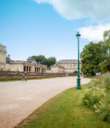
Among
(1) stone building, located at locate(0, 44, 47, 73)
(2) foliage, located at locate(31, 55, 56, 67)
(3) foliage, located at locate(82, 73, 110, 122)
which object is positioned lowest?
(3) foliage, located at locate(82, 73, 110, 122)

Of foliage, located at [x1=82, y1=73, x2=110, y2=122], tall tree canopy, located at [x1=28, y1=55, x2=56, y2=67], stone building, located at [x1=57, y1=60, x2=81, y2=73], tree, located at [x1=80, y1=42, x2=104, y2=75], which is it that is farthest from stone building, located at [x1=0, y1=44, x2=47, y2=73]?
foliage, located at [x1=82, y1=73, x2=110, y2=122]

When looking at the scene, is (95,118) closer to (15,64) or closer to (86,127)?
(86,127)

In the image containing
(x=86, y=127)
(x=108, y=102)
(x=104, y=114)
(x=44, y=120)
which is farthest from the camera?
(x=108, y=102)

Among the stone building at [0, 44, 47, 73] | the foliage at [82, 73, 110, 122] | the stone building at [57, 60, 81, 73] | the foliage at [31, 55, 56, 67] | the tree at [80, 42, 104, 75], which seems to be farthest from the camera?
the stone building at [57, 60, 81, 73]

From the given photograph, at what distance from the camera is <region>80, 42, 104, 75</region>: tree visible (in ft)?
139

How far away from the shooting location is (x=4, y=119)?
4.26 meters

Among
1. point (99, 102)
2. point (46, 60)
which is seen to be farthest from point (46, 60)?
point (99, 102)

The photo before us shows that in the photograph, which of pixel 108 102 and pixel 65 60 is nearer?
pixel 108 102

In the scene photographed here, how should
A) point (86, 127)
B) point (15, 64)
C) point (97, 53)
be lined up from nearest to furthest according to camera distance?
point (86, 127), point (97, 53), point (15, 64)

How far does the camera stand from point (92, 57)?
45.1 m

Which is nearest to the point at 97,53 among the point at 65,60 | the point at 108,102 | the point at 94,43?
the point at 94,43

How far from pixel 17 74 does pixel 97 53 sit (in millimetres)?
28641

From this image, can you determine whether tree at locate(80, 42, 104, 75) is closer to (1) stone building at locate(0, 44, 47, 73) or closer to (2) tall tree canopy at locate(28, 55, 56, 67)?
(1) stone building at locate(0, 44, 47, 73)

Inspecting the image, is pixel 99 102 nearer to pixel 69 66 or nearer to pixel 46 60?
pixel 46 60
